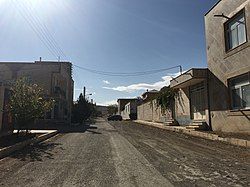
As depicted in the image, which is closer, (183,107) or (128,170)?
(128,170)

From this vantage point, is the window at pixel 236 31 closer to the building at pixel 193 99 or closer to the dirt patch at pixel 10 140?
the building at pixel 193 99

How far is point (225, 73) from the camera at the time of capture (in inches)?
663

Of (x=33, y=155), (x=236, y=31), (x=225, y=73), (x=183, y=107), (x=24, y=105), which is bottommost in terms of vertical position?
(x=33, y=155)

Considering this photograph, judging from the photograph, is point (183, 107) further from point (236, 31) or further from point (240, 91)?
point (236, 31)

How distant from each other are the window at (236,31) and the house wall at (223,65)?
1.03 feet

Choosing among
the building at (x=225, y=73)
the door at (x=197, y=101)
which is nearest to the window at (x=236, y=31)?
the building at (x=225, y=73)

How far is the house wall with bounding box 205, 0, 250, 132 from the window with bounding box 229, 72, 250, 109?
0.32 m

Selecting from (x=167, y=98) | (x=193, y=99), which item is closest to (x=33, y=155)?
(x=193, y=99)

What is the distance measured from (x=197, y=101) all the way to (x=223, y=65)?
5.28m

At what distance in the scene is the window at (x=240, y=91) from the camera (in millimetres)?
14922

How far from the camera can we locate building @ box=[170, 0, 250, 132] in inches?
589

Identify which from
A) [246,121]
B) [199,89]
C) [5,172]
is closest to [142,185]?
[5,172]

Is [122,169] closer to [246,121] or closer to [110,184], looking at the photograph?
[110,184]

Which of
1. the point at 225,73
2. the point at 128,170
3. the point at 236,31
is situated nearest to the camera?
the point at 128,170
